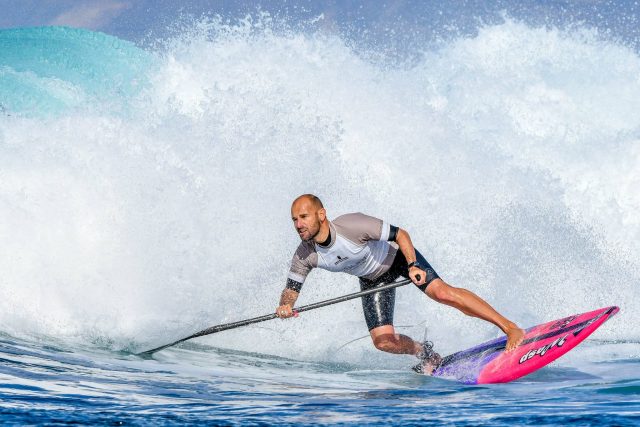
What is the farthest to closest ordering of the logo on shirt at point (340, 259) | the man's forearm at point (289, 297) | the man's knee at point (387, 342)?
1. the man's knee at point (387, 342)
2. the man's forearm at point (289, 297)
3. the logo on shirt at point (340, 259)

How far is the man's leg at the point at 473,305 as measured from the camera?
5090mm

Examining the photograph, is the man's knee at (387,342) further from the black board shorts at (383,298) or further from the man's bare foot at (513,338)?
the man's bare foot at (513,338)

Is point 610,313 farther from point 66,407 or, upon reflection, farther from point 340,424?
point 66,407

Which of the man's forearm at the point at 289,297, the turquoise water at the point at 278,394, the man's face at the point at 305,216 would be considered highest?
the man's face at the point at 305,216

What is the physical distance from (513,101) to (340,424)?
31.5 feet

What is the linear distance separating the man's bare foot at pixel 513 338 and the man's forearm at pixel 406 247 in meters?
0.81

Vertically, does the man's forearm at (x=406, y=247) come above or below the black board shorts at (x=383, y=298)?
above

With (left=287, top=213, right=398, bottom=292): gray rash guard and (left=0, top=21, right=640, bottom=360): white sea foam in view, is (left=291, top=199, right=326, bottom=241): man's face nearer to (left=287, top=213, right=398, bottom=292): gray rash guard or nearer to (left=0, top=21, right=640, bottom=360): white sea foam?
(left=287, top=213, right=398, bottom=292): gray rash guard

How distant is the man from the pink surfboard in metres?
0.11


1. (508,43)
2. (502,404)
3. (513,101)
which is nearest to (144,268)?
(502,404)

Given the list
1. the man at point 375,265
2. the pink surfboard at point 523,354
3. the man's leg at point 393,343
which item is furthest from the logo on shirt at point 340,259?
the pink surfboard at point 523,354

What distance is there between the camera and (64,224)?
304 inches

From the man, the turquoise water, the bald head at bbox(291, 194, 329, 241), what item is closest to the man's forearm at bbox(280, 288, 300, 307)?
the man

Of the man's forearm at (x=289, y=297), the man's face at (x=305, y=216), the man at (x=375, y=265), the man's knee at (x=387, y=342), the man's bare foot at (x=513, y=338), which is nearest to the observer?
the man's face at (x=305, y=216)
